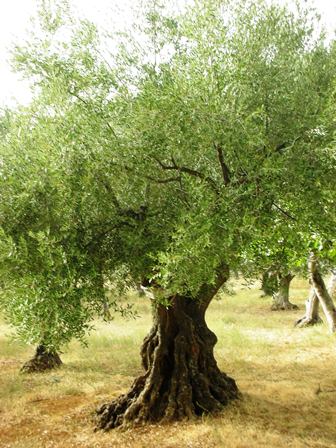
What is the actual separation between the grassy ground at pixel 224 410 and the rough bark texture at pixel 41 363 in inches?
30.9

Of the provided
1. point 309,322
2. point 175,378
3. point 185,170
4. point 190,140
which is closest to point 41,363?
point 175,378

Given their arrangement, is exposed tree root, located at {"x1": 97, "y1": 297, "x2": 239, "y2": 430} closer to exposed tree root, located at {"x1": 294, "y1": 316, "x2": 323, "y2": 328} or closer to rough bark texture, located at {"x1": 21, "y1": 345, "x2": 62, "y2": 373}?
rough bark texture, located at {"x1": 21, "y1": 345, "x2": 62, "y2": 373}

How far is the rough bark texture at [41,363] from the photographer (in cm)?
2402

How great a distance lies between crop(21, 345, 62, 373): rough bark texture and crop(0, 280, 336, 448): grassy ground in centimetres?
79

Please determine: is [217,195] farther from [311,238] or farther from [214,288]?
[214,288]

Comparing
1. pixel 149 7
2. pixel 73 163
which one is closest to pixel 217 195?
pixel 73 163

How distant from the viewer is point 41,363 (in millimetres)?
24219

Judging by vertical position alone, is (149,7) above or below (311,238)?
above

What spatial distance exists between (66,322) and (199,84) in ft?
23.1

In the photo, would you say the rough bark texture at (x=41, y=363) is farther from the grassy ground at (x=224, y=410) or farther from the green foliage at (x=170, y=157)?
the green foliage at (x=170, y=157)

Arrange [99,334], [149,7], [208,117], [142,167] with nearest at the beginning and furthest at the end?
1. [208,117]
2. [142,167]
3. [149,7]
4. [99,334]

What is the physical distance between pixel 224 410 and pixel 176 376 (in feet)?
6.64

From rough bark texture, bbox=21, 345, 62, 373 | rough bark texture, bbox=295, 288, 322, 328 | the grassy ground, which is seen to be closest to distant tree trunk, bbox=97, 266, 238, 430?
the grassy ground

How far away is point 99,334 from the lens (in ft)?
106
